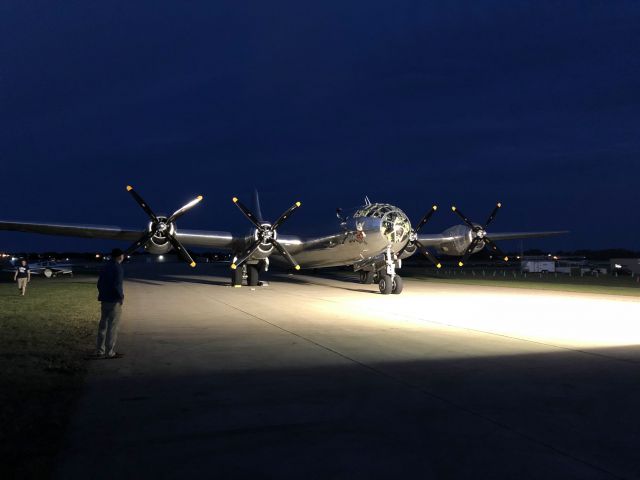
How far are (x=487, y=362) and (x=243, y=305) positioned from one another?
1252 cm

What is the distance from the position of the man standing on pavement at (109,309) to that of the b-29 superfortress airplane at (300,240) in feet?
46.2

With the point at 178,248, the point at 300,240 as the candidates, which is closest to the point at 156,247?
the point at 178,248

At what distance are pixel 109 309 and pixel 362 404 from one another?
573cm

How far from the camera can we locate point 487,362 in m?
9.58

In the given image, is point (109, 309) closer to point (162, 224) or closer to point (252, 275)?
point (162, 224)

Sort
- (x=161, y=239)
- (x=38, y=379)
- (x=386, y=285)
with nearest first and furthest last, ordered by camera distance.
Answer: (x=38, y=379) < (x=386, y=285) < (x=161, y=239)

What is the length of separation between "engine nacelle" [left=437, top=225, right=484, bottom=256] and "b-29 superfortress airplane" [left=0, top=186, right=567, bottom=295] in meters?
0.14

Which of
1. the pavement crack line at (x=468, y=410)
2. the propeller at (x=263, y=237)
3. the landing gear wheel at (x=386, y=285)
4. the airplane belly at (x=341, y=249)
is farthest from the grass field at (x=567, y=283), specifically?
the pavement crack line at (x=468, y=410)

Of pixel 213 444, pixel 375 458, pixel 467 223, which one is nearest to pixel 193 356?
pixel 213 444

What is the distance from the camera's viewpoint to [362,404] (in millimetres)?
6879

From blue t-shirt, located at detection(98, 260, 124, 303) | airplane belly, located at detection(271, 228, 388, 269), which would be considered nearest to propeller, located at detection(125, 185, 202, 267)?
airplane belly, located at detection(271, 228, 388, 269)

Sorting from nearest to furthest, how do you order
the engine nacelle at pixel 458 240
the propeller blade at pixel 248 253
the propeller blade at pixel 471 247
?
the propeller blade at pixel 248 253
the propeller blade at pixel 471 247
the engine nacelle at pixel 458 240

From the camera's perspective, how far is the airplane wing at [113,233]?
88.3ft

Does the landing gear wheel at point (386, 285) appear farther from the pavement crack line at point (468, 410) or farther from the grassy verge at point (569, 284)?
the pavement crack line at point (468, 410)
